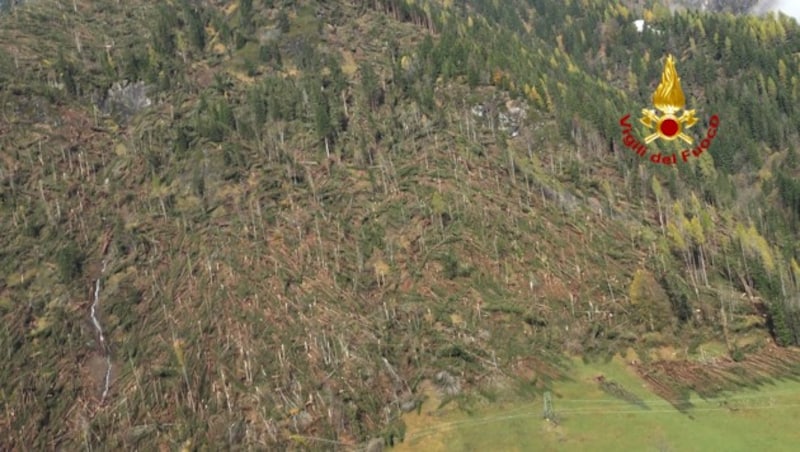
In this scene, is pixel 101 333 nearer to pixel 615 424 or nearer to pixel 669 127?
pixel 615 424

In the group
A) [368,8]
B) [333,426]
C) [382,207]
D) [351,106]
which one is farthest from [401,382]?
[368,8]

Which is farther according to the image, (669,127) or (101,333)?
(101,333)

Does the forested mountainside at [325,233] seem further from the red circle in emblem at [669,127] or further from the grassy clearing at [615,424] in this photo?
the red circle in emblem at [669,127]

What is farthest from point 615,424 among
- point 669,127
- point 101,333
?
point 101,333

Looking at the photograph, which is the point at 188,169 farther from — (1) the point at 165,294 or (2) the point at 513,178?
(2) the point at 513,178

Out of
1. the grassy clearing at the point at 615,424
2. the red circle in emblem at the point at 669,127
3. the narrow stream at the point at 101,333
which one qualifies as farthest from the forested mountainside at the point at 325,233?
the red circle in emblem at the point at 669,127

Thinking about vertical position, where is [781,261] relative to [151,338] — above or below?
above

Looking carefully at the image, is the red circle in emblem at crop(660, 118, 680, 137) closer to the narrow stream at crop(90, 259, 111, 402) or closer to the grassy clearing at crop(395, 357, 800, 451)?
the grassy clearing at crop(395, 357, 800, 451)
